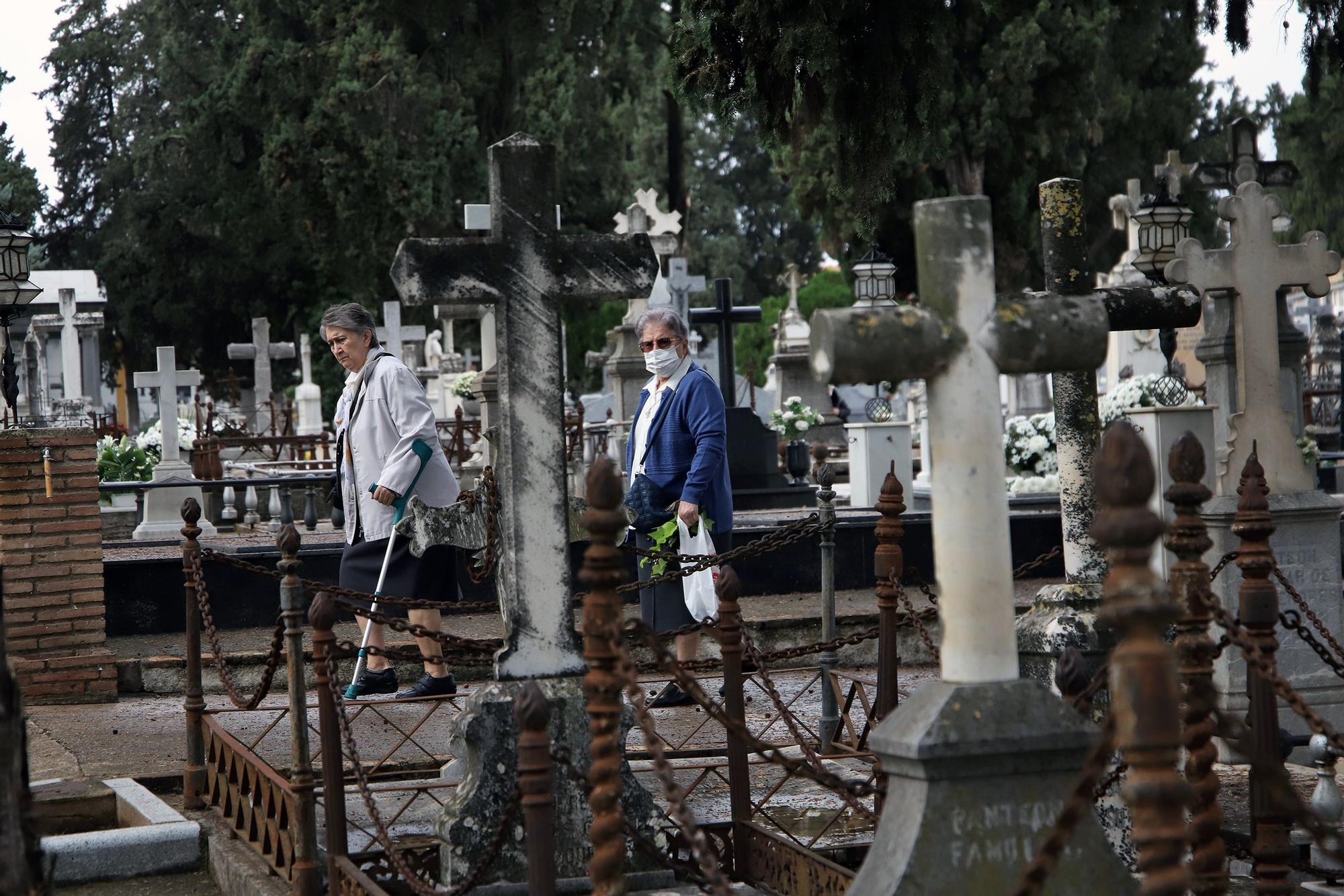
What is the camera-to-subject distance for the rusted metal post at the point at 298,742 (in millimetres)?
5148

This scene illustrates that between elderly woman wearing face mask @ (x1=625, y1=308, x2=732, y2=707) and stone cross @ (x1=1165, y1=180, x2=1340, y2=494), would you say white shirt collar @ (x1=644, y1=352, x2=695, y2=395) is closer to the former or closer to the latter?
elderly woman wearing face mask @ (x1=625, y1=308, x2=732, y2=707)

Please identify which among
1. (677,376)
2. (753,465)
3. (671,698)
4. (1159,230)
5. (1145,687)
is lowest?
(671,698)

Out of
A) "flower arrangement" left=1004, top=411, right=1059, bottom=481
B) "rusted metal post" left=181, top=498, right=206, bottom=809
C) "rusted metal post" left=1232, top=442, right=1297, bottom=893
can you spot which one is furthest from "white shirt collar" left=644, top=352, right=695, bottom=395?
"flower arrangement" left=1004, top=411, right=1059, bottom=481

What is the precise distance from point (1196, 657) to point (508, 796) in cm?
216

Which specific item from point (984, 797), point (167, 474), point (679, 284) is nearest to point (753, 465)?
point (679, 284)

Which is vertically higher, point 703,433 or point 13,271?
point 13,271

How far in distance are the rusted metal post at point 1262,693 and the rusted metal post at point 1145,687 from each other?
1833 mm

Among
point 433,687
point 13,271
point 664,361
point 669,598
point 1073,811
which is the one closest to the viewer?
point 1073,811

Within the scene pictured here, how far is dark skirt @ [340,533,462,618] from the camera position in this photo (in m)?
7.41

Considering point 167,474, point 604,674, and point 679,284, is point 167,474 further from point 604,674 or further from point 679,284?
point 604,674

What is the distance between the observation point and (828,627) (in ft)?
25.1

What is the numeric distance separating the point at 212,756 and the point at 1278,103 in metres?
46.1

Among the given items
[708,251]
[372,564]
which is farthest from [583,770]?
[708,251]

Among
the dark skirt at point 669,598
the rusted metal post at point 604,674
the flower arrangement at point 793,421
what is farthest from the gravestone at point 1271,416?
the flower arrangement at point 793,421
